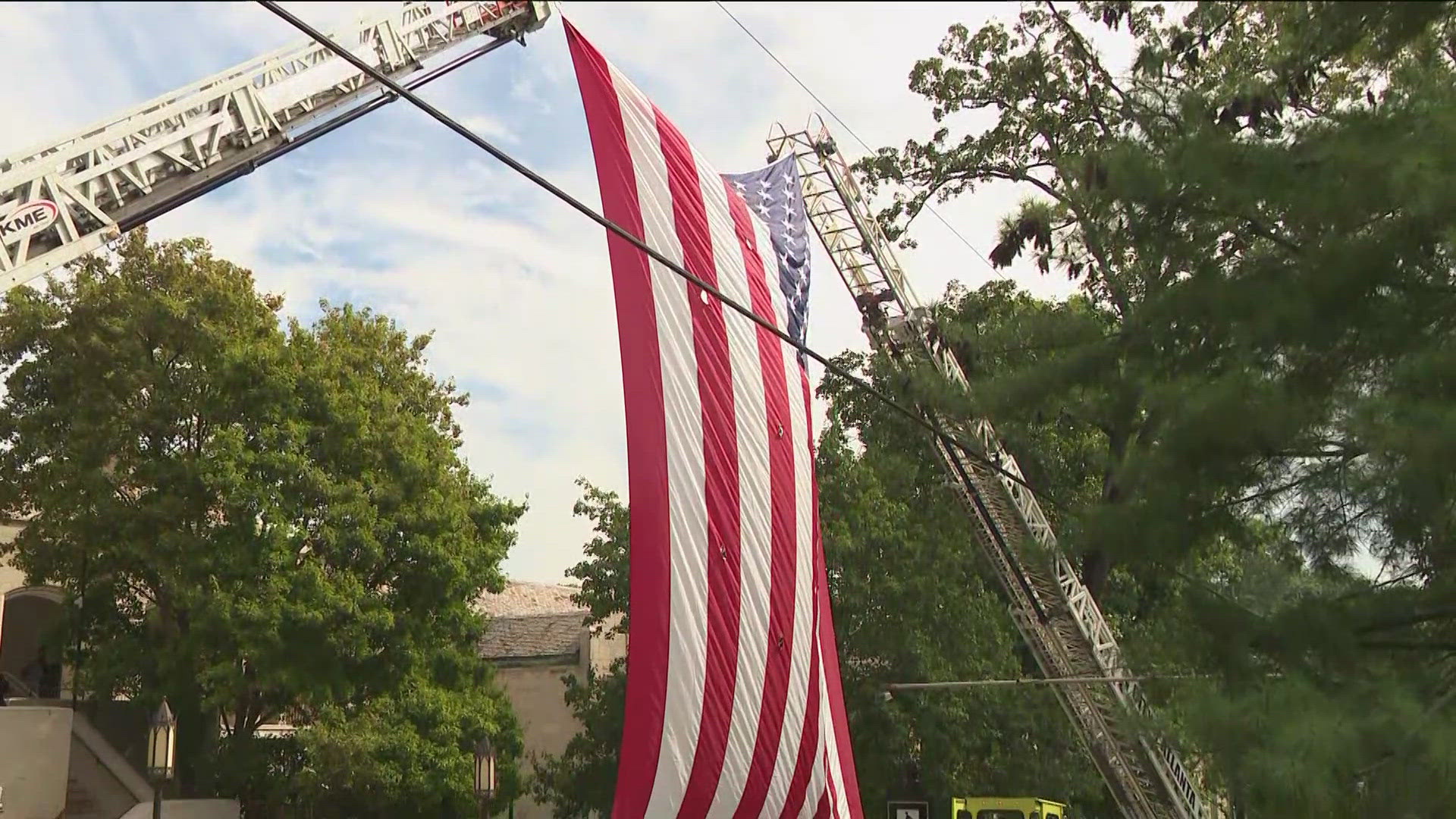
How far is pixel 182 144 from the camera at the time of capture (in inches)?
670

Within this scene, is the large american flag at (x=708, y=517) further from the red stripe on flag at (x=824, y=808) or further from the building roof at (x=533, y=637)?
the building roof at (x=533, y=637)

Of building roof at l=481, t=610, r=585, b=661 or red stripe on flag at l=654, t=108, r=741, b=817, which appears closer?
red stripe on flag at l=654, t=108, r=741, b=817

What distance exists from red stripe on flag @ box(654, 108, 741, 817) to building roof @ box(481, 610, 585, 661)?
76.3 feet

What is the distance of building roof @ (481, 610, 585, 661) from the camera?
34.2 meters

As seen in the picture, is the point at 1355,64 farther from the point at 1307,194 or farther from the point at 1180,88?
the point at 1307,194

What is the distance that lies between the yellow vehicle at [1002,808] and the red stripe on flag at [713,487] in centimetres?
1023

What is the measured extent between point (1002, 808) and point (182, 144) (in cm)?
1360

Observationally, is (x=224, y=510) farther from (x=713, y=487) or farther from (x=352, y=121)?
(x=713, y=487)

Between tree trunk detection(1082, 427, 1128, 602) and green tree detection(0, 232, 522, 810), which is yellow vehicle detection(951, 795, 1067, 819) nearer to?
green tree detection(0, 232, 522, 810)

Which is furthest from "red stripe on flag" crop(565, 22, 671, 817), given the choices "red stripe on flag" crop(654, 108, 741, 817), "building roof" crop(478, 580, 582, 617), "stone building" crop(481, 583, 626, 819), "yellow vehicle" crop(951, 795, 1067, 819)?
"building roof" crop(478, 580, 582, 617)

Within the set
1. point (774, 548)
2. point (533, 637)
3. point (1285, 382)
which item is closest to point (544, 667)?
point (533, 637)

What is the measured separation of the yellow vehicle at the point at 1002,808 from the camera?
1941 cm

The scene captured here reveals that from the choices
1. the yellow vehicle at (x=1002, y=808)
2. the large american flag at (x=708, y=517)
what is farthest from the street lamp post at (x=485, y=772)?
the large american flag at (x=708, y=517)

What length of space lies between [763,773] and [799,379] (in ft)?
10.7
